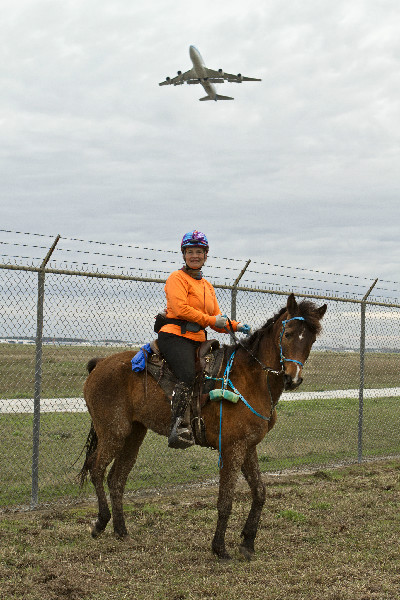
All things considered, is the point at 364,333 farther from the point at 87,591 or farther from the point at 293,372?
the point at 87,591

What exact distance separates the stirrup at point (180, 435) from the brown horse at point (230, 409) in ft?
0.66

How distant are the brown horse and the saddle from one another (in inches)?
2.9

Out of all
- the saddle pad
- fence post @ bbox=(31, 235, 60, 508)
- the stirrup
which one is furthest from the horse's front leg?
fence post @ bbox=(31, 235, 60, 508)

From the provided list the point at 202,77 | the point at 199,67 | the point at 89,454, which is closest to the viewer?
the point at 89,454

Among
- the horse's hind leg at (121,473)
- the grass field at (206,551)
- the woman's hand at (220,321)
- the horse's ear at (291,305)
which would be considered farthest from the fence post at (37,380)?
the horse's ear at (291,305)

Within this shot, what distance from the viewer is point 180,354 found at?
18.8ft

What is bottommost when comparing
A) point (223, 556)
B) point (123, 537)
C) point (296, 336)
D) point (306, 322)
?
point (123, 537)

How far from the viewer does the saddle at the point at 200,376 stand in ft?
18.8

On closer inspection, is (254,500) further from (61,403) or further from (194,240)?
(61,403)

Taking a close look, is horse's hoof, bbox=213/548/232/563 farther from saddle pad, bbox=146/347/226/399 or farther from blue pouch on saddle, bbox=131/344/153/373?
blue pouch on saddle, bbox=131/344/153/373

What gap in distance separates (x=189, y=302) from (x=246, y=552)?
7.29ft

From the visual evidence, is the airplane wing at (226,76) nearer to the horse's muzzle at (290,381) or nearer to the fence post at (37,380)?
the fence post at (37,380)

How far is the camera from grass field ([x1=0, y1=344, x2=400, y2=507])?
812 cm

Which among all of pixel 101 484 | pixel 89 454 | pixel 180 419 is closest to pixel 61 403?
pixel 89 454
